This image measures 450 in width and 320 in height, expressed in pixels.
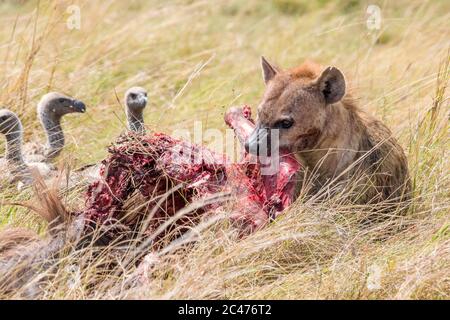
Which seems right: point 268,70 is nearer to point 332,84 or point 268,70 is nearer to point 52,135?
point 332,84

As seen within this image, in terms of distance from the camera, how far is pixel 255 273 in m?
4.62

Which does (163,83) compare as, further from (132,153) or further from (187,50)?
(132,153)

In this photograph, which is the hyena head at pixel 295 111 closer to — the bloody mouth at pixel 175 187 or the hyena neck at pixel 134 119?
the bloody mouth at pixel 175 187

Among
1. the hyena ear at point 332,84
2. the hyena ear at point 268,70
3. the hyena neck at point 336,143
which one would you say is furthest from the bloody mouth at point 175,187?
the hyena ear at point 268,70

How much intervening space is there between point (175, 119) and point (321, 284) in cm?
292

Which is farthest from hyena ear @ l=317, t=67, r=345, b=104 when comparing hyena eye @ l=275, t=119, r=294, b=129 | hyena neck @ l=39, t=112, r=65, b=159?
hyena neck @ l=39, t=112, r=65, b=159

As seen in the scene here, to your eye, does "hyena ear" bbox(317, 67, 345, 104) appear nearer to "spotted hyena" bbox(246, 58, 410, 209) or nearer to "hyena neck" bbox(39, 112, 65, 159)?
"spotted hyena" bbox(246, 58, 410, 209)

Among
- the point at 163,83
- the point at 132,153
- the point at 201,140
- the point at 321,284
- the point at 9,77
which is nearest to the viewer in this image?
the point at 321,284

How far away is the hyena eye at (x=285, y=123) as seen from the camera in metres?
5.09

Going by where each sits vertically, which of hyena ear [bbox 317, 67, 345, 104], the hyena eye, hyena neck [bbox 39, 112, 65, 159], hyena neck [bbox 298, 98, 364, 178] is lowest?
hyena neck [bbox 39, 112, 65, 159]

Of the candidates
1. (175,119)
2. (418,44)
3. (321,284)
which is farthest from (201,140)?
(418,44)

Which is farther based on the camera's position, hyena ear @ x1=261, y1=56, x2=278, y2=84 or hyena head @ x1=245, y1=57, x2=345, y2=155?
hyena ear @ x1=261, y1=56, x2=278, y2=84

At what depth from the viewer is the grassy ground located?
4492 millimetres

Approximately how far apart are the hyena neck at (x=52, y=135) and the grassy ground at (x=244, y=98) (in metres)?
0.12
